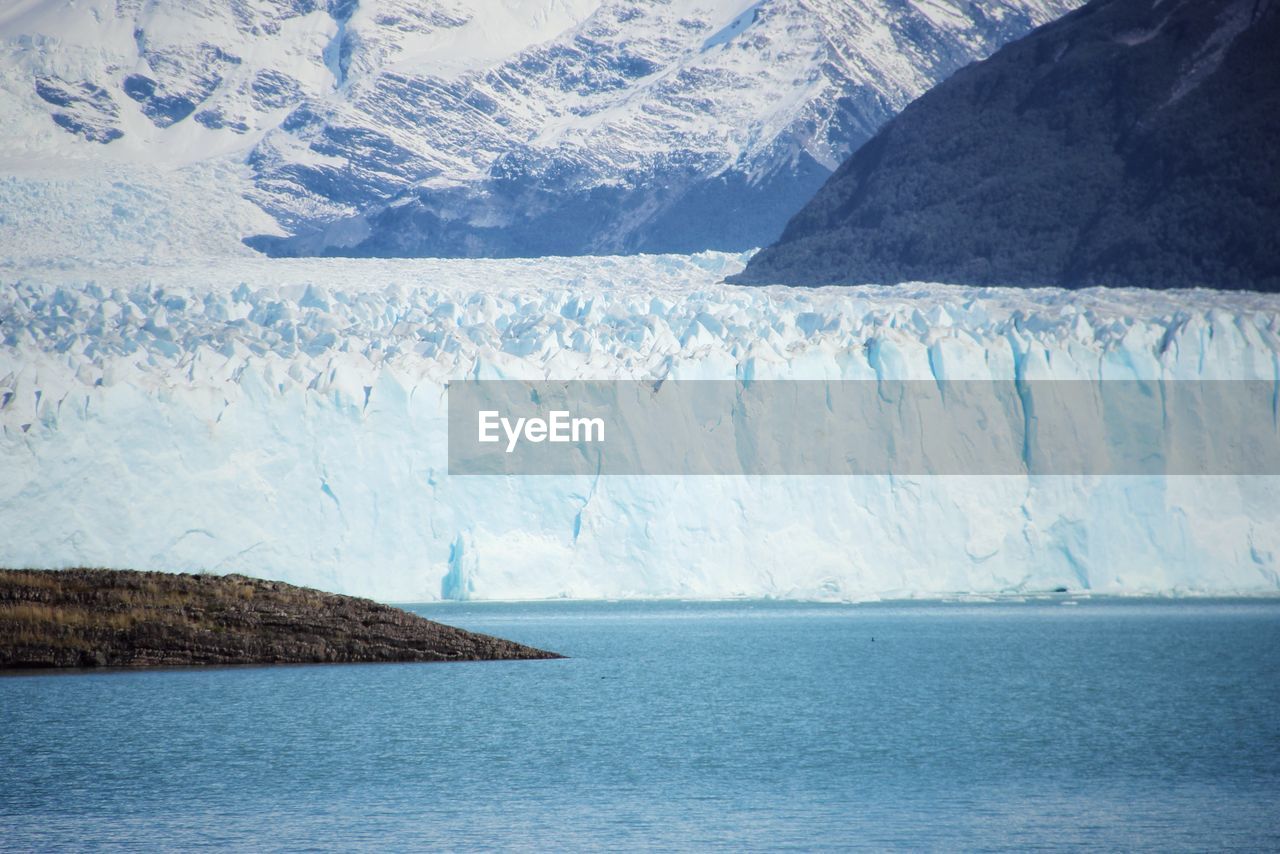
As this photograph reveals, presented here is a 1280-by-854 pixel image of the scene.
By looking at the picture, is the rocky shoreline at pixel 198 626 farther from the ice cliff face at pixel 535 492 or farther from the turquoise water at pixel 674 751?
the ice cliff face at pixel 535 492

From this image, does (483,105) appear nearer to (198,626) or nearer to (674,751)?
(198,626)

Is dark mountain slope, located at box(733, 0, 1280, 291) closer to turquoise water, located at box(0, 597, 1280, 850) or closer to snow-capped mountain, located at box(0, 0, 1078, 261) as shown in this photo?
turquoise water, located at box(0, 597, 1280, 850)

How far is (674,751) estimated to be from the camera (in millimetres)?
18422

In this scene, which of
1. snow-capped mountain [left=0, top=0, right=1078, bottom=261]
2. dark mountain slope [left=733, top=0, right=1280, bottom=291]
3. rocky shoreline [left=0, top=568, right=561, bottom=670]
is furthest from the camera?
snow-capped mountain [left=0, top=0, right=1078, bottom=261]

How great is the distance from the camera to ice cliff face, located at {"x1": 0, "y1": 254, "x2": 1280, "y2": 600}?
30.6 metres

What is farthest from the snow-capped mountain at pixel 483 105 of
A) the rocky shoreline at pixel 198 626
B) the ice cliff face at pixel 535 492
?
the rocky shoreline at pixel 198 626

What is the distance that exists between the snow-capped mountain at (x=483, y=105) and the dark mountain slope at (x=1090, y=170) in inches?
1073

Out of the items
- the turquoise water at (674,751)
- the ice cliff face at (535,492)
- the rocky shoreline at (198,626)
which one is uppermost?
the ice cliff face at (535,492)

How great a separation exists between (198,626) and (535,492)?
8.95 meters

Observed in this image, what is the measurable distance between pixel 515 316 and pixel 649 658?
13185 millimetres

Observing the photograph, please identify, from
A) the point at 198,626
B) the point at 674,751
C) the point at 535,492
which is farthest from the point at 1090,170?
the point at 674,751

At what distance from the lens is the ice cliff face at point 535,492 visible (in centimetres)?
3056

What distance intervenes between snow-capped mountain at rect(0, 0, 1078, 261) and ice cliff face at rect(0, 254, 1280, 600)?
131 ft

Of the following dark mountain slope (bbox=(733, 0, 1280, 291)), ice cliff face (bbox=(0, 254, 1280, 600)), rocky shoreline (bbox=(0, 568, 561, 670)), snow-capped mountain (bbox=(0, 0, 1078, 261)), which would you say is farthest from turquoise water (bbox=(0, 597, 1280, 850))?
snow-capped mountain (bbox=(0, 0, 1078, 261))
